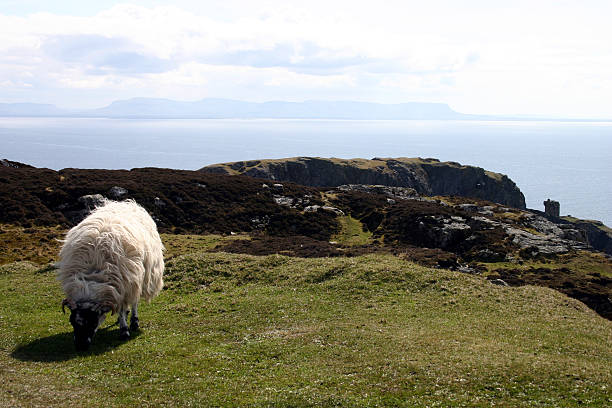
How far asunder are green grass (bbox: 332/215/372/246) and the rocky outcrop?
70.2 m

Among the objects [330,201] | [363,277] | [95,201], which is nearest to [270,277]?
[363,277]

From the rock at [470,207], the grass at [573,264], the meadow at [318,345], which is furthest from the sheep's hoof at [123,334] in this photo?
the rock at [470,207]

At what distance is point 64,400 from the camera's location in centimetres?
1254

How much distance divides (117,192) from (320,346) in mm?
54391

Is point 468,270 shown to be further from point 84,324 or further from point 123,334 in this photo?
point 84,324

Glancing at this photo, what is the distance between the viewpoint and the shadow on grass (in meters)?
16.3

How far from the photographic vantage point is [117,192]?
62.9 meters

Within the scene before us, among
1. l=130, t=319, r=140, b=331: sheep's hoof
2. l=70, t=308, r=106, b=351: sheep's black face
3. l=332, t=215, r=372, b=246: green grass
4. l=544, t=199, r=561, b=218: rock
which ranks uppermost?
l=70, t=308, r=106, b=351: sheep's black face

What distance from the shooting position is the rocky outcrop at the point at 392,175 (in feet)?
481

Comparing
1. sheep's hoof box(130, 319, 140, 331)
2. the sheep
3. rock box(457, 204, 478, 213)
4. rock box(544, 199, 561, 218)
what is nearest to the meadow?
sheep's hoof box(130, 319, 140, 331)

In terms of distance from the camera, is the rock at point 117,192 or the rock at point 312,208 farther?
the rock at point 312,208

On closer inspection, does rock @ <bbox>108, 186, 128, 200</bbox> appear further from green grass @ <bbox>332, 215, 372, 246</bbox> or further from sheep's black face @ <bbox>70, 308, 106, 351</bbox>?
sheep's black face @ <bbox>70, 308, 106, 351</bbox>

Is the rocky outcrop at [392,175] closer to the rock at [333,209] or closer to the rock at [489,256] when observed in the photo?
the rock at [333,209]

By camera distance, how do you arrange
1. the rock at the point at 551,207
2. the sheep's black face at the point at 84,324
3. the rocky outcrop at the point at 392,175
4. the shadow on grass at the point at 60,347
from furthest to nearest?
1. the rock at the point at 551,207
2. the rocky outcrop at the point at 392,175
3. the sheep's black face at the point at 84,324
4. the shadow on grass at the point at 60,347
